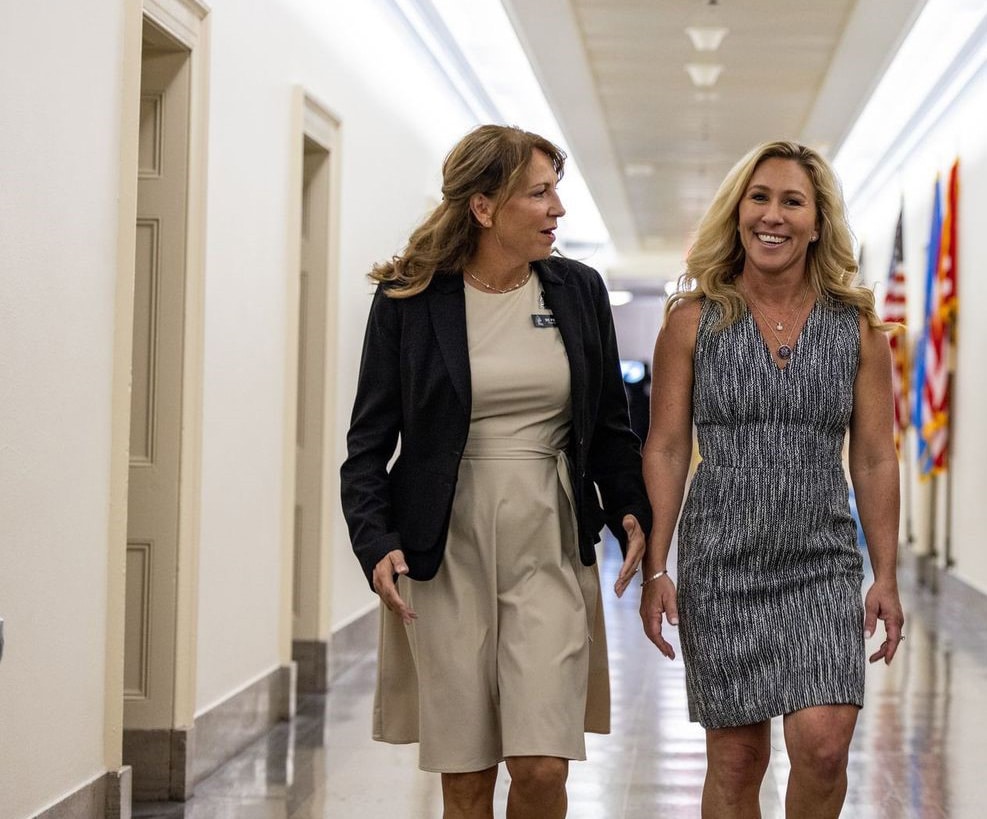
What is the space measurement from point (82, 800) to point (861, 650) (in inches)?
94.8

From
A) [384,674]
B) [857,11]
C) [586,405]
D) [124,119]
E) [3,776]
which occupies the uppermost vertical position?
[857,11]

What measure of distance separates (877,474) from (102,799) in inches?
103

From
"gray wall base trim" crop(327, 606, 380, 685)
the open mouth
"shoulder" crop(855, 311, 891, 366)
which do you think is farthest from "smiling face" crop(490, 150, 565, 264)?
"gray wall base trim" crop(327, 606, 380, 685)

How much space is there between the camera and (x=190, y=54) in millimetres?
5375

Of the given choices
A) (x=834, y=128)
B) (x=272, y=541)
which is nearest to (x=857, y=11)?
(x=834, y=128)

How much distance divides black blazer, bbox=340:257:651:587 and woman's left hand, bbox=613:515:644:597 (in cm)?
3

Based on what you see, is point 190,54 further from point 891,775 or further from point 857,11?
point 857,11

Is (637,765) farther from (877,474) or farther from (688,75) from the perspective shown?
(688,75)

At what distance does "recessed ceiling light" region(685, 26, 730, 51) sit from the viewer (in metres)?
9.59

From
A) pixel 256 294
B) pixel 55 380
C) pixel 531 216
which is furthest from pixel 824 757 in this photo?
pixel 256 294

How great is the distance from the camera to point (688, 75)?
438 inches

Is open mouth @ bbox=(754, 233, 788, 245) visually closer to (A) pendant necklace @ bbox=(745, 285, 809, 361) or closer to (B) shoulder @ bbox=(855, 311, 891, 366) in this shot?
(A) pendant necklace @ bbox=(745, 285, 809, 361)

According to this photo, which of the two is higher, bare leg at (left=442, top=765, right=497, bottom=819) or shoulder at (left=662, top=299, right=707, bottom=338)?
shoulder at (left=662, top=299, right=707, bottom=338)

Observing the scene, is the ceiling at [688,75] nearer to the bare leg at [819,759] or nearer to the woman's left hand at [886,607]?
the woman's left hand at [886,607]
